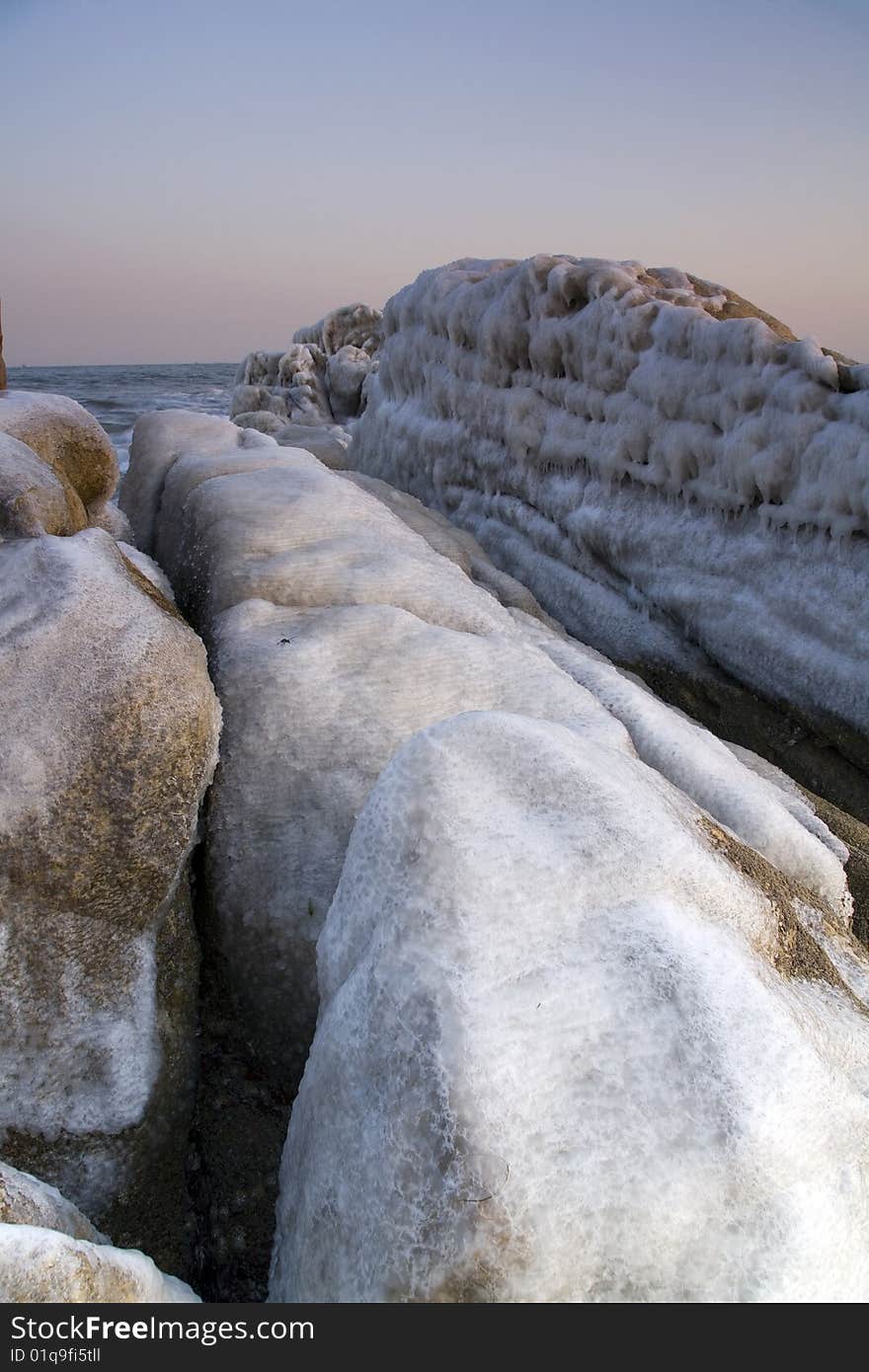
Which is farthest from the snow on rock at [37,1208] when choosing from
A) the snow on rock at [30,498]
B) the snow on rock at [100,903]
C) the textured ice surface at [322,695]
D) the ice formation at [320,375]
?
the ice formation at [320,375]

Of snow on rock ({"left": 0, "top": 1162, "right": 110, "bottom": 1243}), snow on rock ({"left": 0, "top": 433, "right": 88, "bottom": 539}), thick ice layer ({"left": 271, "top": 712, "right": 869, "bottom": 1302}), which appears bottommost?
snow on rock ({"left": 0, "top": 1162, "right": 110, "bottom": 1243})

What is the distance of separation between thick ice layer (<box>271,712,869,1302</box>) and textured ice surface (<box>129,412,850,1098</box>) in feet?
1.39

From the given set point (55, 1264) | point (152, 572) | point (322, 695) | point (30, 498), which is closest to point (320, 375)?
point (152, 572)

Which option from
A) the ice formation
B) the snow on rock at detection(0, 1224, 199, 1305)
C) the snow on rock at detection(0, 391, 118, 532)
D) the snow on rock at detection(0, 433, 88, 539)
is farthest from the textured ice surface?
the ice formation

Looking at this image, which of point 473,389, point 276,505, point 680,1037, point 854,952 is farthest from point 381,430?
point 680,1037

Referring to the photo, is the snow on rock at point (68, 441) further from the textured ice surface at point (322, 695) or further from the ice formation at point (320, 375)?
the ice formation at point (320, 375)

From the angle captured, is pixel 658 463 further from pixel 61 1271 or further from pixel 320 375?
pixel 320 375

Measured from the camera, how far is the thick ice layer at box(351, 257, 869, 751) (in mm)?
3648

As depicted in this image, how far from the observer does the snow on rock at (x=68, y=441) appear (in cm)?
358

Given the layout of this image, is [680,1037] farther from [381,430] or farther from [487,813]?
[381,430]

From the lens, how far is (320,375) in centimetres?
1362

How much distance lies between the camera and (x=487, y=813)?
5.50 feet

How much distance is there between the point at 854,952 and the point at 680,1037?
1.01m

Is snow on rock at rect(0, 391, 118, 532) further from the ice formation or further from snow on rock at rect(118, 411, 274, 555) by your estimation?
the ice formation
